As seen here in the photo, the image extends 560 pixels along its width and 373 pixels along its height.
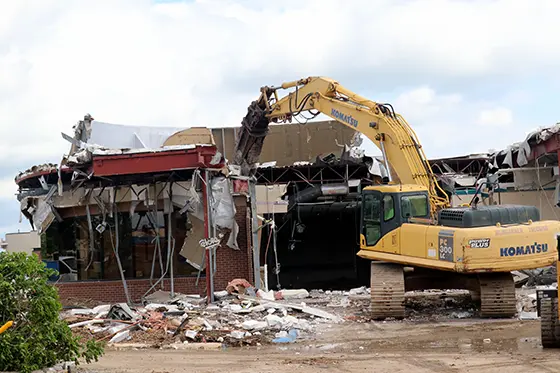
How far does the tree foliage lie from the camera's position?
10414 mm

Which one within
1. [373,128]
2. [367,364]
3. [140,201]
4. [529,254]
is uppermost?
[373,128]

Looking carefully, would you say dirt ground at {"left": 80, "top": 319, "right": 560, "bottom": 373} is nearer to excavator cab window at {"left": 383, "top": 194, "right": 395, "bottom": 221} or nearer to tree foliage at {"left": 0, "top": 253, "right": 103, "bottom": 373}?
tree foliage at {"left": 0, "top": 253, "right": 103, "bottom": 373}

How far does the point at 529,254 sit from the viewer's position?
54.2 ft

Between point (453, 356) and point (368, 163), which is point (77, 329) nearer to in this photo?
point (453, 356)

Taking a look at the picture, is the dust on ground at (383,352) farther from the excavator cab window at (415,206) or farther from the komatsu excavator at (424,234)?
the excavator cab window at (415,206)

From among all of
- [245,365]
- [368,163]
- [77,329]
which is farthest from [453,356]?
[368,163]

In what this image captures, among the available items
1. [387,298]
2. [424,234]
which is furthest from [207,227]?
[424,234]

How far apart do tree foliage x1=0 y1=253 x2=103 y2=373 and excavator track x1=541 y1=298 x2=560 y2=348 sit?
6863 mm

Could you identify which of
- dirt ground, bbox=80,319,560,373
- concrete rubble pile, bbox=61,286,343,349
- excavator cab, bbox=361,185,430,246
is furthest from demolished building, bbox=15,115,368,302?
dirt ground, bbox=80,319,560,373

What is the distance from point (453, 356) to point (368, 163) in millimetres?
14561

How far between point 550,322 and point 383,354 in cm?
266

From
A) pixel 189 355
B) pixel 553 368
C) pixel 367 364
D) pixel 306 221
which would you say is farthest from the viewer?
pixel 306 221

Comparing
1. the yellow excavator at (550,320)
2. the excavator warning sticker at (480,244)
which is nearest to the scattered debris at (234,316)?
the excavator warning sticker at (480,244)

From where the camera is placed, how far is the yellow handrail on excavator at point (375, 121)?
1853cm
